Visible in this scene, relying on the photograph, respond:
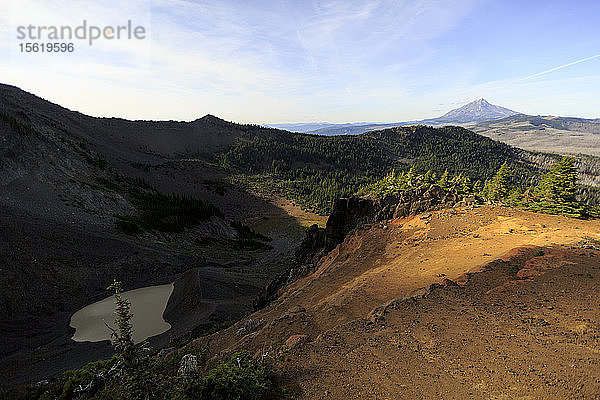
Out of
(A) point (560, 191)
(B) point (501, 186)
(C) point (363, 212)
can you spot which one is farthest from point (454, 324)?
(B) point (501, 186)

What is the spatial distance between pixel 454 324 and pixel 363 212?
16295mm

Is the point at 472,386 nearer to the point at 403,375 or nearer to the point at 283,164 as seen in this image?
the point at 403,375

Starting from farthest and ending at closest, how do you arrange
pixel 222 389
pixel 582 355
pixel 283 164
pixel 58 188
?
pixel 283 164
pixel 58 188
pixel 582 355
pixel 222 389

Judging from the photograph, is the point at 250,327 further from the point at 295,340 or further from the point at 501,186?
the point at 501,186

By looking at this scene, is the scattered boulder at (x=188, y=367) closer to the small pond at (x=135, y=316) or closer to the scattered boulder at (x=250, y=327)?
the scattered boulder at (x=250, y=327)

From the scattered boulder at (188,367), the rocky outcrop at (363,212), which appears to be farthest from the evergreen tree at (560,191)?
the scattered boulder at (188,367)

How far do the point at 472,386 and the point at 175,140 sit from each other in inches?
7527

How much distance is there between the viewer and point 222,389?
6.96 m

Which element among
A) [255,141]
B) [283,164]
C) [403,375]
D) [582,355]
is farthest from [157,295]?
[255,141]

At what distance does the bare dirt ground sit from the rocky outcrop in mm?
6077

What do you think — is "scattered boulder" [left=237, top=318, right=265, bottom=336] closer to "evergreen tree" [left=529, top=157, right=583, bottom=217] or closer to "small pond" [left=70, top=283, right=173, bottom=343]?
"small pond" [left=70, top=283, right=173, bottom=343]

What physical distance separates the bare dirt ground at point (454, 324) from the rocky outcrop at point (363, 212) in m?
6.08

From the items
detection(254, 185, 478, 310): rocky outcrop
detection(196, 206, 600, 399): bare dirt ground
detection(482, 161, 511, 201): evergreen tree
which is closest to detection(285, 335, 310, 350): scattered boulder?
detection(196, 206, 600, 399): bare dirt ground

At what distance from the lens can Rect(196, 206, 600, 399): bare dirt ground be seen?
7.25 meters
